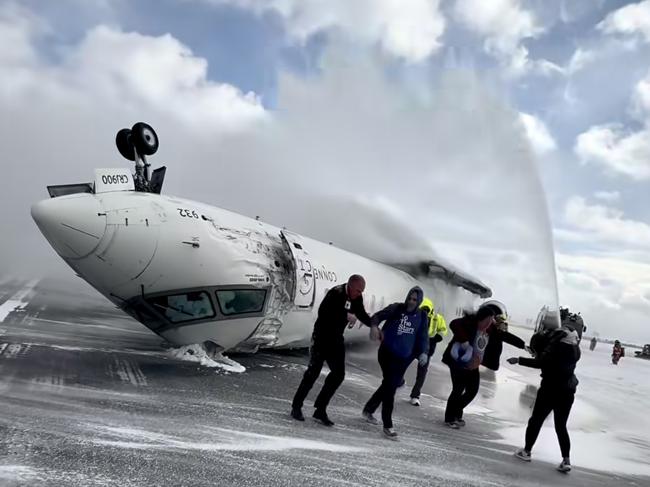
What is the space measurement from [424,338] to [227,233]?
4.71 meters

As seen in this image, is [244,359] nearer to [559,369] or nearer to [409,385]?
[409,385]

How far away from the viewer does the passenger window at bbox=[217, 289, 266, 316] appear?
31.3 feet

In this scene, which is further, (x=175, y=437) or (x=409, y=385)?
(x=409, y=385)

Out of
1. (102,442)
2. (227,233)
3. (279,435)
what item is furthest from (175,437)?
(227,233)

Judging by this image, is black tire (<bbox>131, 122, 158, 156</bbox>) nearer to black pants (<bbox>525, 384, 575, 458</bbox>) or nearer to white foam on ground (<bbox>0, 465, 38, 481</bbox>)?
white foam on ground (<bbox>0, 465, 38, 481</bbox>)

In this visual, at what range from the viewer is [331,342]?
6289mm

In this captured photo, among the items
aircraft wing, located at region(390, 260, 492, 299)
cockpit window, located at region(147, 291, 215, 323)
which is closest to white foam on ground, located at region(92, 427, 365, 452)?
cockpit window, located at region(147, 291, 215, 323)

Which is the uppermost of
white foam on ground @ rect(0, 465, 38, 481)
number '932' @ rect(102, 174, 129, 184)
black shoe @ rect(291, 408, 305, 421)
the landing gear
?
the landing gear

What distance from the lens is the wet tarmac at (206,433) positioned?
415cm

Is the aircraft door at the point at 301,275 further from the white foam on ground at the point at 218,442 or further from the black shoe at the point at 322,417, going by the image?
the white foam on ground at the point at 218,442

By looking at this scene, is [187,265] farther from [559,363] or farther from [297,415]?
[559,363]

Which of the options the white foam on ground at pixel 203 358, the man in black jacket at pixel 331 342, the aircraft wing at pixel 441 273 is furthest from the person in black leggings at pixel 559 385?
the aircraft wing at pixel 441 273

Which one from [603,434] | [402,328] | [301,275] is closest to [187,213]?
[301,275]

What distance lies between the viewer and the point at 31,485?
347 cm
